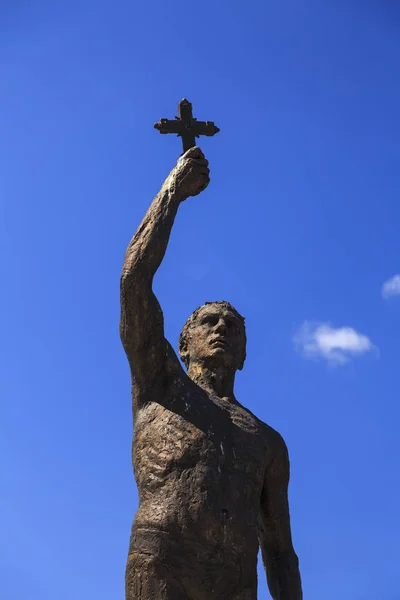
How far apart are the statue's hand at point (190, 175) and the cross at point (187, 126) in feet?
0.88

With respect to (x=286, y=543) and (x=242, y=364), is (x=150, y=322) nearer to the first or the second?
(x=242, y=364)

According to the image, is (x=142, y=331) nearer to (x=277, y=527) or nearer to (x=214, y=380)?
(x=214, y=380)

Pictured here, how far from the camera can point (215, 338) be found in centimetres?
869

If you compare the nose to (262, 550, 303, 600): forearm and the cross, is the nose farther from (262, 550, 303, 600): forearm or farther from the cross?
(262, 550, 303, 600): forearm

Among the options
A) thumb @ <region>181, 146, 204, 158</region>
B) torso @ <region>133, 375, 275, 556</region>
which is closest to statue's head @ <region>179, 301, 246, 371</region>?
torso @ <region>133, 375, 275, 556</region>

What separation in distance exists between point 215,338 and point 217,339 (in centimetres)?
2

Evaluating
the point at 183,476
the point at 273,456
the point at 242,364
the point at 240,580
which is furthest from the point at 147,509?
the point at 242,364

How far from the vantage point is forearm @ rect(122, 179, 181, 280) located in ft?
26.6

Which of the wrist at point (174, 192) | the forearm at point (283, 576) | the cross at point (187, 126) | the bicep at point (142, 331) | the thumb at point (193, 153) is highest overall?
the cross at point (187, 126)

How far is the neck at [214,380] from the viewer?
339 inches

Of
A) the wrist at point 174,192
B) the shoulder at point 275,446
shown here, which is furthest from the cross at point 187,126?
the shoulder at point 275,446

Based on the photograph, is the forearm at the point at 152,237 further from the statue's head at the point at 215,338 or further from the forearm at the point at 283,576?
the forearm at the point at 283,576

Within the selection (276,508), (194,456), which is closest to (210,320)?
(194,456)

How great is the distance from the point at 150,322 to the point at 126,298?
0.90ft
